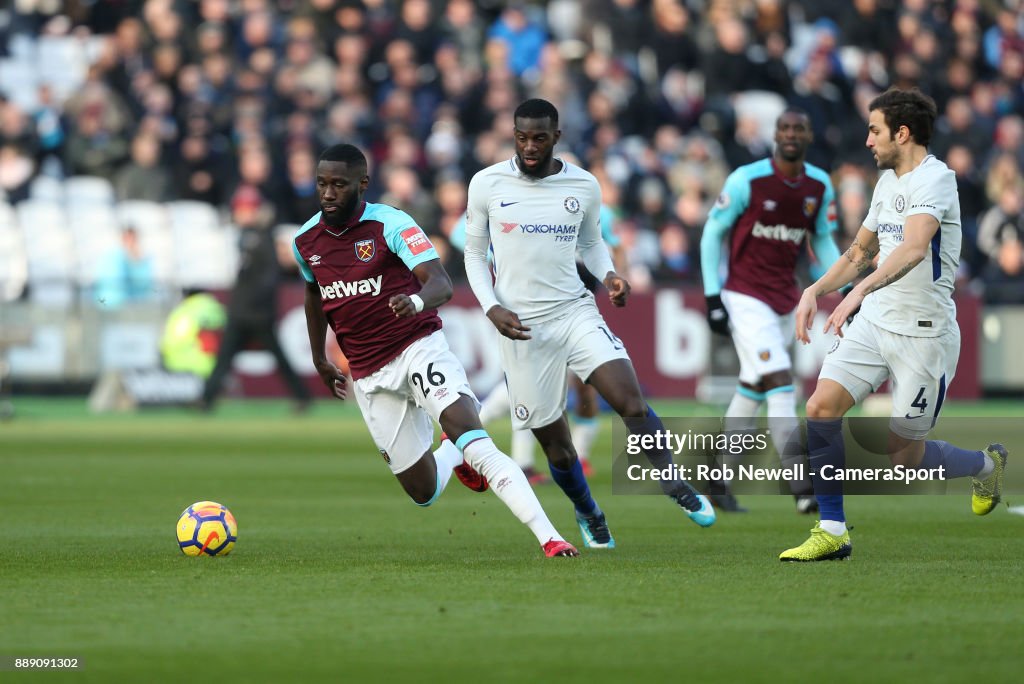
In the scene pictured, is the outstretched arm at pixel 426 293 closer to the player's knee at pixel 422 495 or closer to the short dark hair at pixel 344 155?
the short dark hair at pixel 344 155

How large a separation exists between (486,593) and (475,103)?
18505 millimetres

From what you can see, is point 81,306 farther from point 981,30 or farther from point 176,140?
point 981,30

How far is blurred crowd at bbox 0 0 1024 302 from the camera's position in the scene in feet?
79.3

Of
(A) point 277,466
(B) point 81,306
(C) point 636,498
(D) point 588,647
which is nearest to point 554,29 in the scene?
(B) point 81,306

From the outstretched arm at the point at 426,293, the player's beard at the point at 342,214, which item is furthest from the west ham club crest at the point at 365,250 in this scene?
the outstretched arm at the point at 426,293

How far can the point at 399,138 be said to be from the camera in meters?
24.0

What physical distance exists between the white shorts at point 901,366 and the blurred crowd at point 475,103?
1450cm

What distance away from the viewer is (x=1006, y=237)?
25.3 m

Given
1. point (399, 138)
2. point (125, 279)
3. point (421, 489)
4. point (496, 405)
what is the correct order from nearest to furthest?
point (421, 489) → point (496, 405) → point (125, 279) → point (399, 138)

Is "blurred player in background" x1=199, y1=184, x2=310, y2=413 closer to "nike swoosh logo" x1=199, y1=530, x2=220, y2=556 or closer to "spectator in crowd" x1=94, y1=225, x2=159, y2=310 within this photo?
"spectator in crowd" x1=94, y1=225, x2=159, y2=310

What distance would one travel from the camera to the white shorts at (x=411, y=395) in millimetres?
9133

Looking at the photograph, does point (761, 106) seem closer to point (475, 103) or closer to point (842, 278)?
point (475, 103)

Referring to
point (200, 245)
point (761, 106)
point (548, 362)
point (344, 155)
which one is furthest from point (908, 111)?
point (761, 106)

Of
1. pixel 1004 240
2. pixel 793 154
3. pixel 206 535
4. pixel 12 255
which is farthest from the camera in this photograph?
pixel 1004 240
